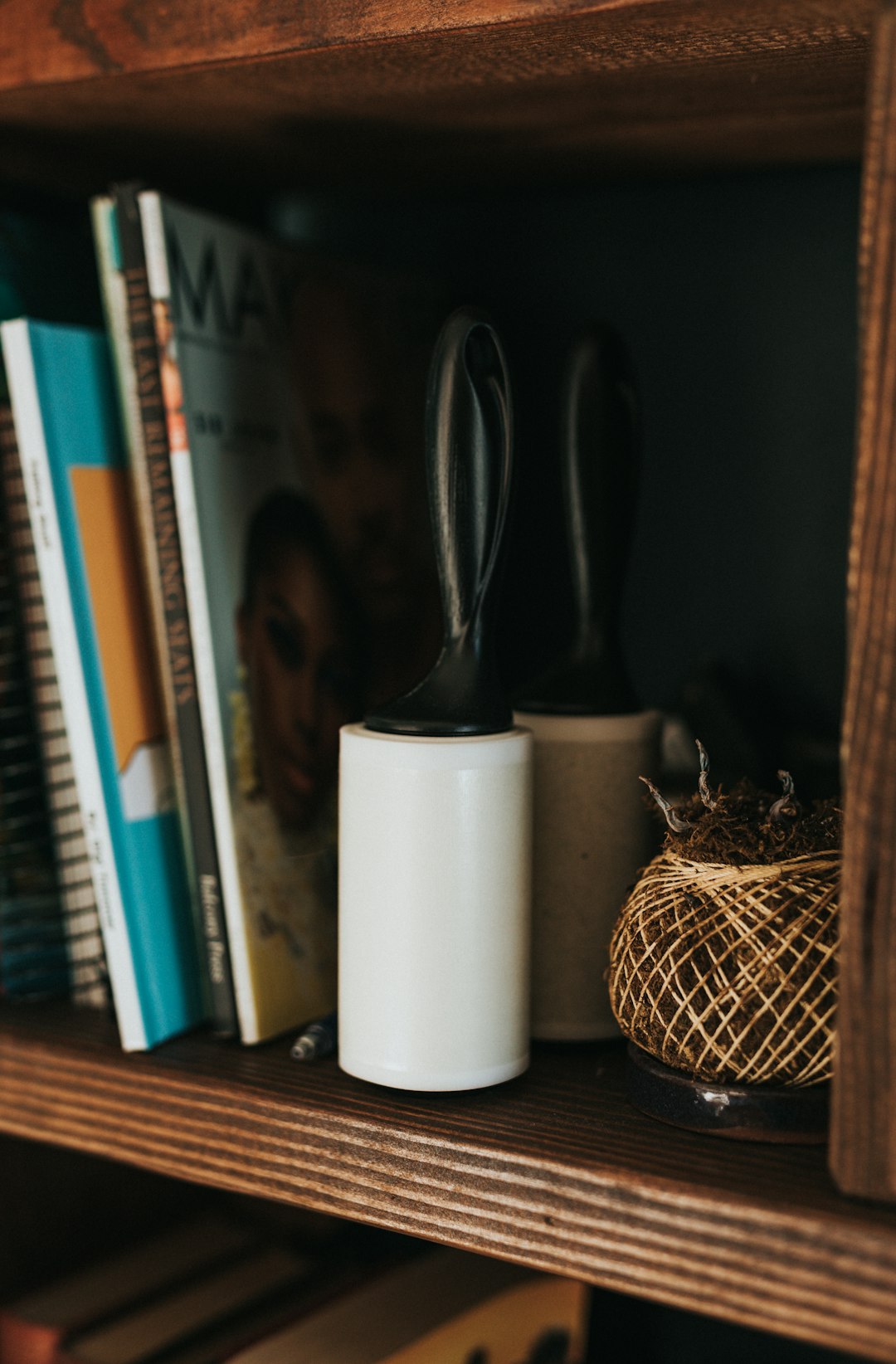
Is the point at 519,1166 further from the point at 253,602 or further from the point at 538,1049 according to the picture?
the point at 253,602

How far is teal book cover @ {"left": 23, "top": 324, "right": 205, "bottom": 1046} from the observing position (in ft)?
1.83

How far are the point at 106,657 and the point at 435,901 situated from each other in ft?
0.66

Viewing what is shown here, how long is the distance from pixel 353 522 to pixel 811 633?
260 millimetres

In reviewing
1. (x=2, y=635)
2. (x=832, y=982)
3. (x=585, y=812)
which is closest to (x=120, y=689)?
(x=2, y=635)

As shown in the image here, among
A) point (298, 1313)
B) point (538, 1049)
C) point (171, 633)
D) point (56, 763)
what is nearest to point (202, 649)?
point (171, 633)

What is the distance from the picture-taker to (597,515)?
0.56 metres

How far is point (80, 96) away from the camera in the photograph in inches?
21.4

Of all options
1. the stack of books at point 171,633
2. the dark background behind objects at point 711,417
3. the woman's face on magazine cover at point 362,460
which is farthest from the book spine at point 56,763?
the dark background behind objects at point 711,417

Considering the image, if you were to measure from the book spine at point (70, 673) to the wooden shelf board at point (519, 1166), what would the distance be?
0.04 m

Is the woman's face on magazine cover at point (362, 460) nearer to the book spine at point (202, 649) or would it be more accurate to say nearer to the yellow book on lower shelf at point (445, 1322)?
the book spine at point (202, 649)

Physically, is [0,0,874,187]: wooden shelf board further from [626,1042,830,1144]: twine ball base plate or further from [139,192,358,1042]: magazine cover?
[626,1042,830,1144]: twine ball base plate

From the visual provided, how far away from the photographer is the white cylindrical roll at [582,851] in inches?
21.4

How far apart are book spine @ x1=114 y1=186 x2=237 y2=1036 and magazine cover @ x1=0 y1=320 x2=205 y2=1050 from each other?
16 millimetres

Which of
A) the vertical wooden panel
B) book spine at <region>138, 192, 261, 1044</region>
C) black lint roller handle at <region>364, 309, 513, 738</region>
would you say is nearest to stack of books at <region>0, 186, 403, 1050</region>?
book spine at <region>138, 192, 261, 1044</region>
